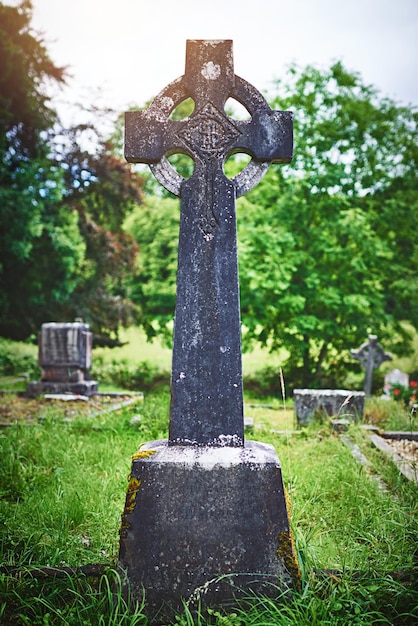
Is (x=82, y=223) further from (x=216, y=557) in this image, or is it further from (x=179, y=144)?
(x=216, y=557)

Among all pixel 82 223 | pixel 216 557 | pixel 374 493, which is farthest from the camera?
pixel 82 223

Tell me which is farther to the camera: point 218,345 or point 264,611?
point 218,345

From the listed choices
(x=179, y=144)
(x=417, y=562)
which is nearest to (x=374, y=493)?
(x=417, y=562)

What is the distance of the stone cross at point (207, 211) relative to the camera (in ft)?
8.59

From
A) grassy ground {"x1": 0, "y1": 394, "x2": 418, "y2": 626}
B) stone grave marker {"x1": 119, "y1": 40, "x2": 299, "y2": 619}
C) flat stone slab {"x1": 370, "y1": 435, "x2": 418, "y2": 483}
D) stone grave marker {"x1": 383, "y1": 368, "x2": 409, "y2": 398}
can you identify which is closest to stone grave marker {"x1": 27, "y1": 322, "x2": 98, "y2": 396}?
grassy ground {"x1": 0, "y1": 394, "x2": 418, "y2": 626}

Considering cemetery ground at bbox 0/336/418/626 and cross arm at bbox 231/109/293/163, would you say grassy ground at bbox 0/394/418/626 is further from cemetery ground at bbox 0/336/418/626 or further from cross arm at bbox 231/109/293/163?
cross arm at bbox 231/109/293/163

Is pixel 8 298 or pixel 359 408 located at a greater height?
pixel 8 298

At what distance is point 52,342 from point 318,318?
611cm

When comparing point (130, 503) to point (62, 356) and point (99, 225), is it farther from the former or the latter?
point (99, 225)

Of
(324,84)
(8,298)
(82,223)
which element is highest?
(324,84)

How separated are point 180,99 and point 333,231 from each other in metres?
8.53

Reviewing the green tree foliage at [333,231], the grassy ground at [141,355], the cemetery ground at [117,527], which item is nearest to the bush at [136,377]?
the grassy ground at [141,355]

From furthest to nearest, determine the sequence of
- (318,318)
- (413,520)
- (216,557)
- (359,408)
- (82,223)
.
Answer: (82,223) → (318,318) → (359,408) → (413,520) → (216,557)

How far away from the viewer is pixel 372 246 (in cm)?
1034
